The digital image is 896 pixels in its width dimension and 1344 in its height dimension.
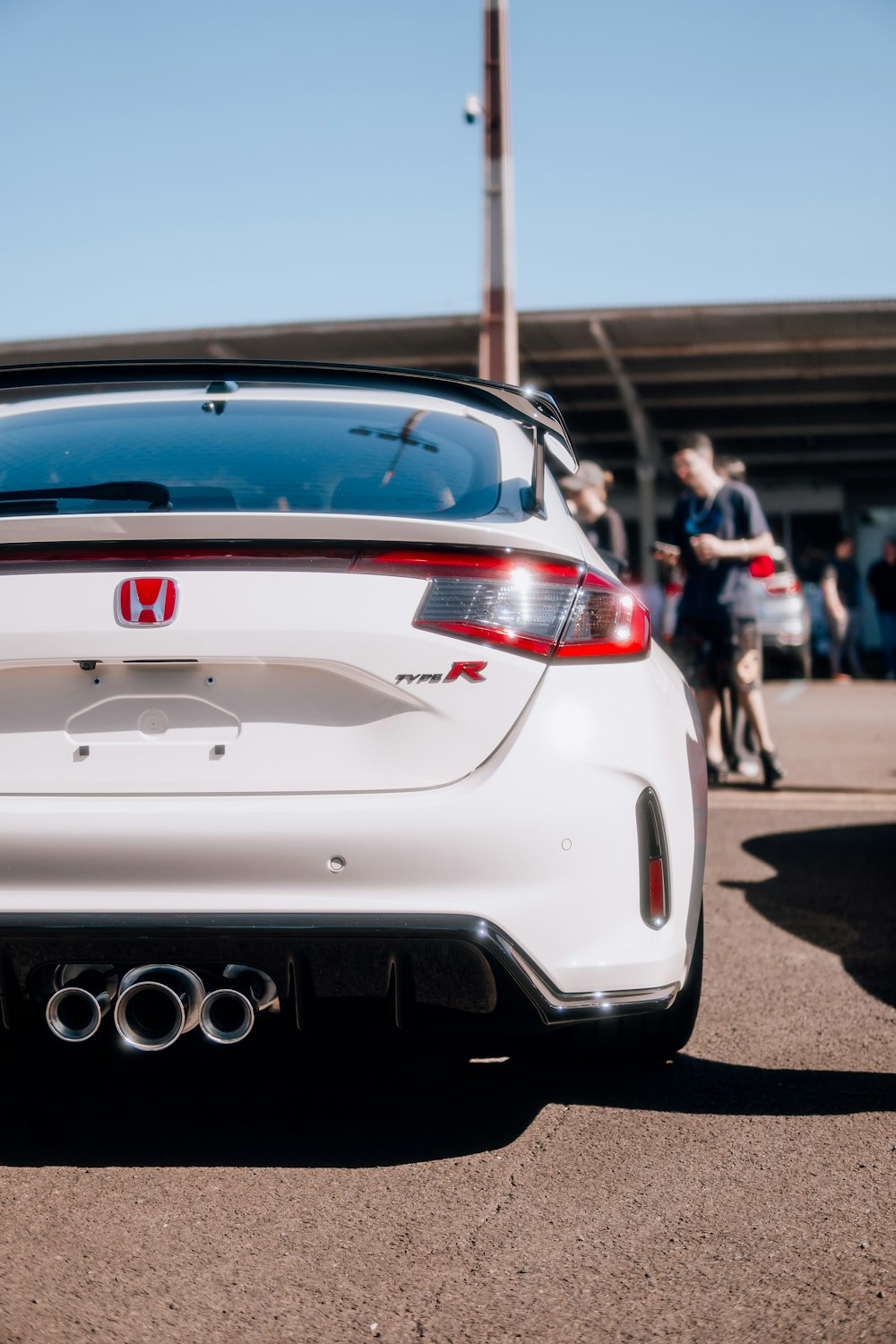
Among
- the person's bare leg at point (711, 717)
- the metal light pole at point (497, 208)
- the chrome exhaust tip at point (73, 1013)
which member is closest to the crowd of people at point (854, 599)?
the metal light pole at point (497, 208)

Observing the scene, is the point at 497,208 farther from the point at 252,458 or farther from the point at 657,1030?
the point at 657,1030

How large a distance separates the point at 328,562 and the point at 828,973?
2.39 m

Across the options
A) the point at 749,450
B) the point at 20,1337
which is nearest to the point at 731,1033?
the point at 20,1337

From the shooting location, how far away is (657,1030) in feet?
10.2

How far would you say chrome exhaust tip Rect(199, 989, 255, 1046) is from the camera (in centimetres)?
255

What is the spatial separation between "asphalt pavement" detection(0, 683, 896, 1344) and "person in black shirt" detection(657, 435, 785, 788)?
3665 millimetres

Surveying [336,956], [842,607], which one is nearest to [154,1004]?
[336,956]

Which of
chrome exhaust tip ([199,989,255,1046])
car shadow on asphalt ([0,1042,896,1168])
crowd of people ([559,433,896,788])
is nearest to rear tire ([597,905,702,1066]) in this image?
car shadow on asphalt ([0,1042,896,1168])

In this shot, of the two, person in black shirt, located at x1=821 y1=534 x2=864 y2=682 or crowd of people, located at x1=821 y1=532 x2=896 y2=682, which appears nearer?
person in black shirt, located at x1=821 y1=534 x2=864 y2=682

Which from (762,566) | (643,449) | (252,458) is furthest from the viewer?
(643,449)

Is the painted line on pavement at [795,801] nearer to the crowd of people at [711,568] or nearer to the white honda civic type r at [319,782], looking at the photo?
the crowd of people at [711,568]

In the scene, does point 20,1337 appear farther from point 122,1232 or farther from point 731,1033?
point 731,1033

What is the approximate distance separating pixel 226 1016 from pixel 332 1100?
0.63 meters

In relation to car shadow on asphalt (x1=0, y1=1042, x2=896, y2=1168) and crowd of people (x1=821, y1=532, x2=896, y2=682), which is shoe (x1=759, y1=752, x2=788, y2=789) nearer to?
car shadow on asphalt (x1=0, y1=1042, x2=896, y2=1168)
